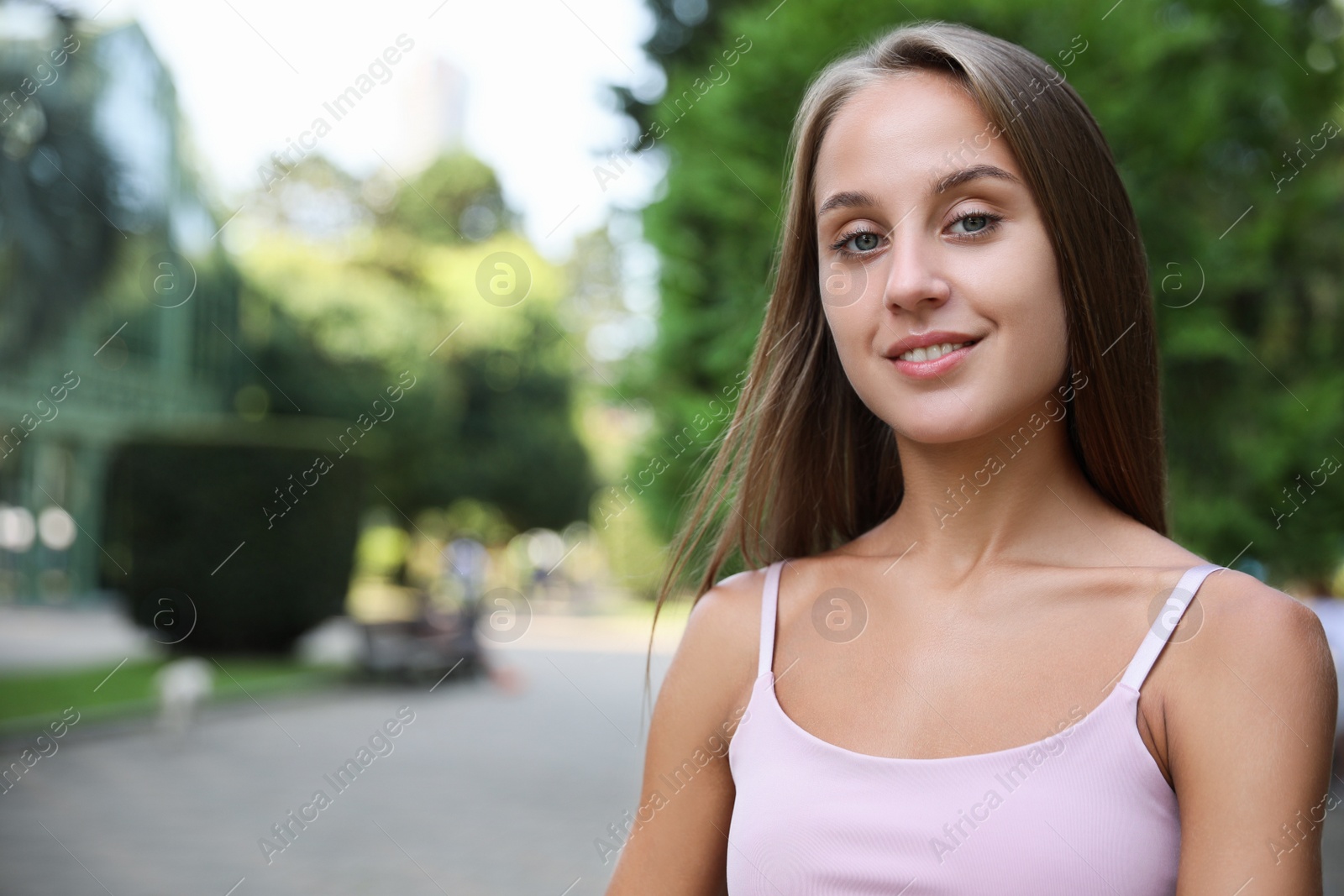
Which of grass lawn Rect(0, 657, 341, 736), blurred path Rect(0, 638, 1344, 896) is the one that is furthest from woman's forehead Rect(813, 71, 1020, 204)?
grass lawn Rect(0, 657, 341, 736)

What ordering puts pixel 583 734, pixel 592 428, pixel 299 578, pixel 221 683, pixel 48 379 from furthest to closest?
pixel 592 428
pixel 48 379
pixel 299 578
pixel 221 683
pixel 583 734

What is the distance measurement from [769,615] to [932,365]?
0.43m

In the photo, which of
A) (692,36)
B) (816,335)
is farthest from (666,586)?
(692,36)

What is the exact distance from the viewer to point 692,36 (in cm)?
645

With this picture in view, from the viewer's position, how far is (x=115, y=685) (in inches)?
577

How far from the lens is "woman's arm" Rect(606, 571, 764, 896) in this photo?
1.61 meters

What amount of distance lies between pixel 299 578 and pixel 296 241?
69.3 feet

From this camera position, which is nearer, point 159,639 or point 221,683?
point 221,683

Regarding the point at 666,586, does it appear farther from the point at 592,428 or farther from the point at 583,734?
the point at 592,428

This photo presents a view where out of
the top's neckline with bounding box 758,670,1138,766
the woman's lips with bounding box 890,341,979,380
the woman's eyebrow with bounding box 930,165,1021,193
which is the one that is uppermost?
the woman's eyebrow with bounding box 930,165,1021,193

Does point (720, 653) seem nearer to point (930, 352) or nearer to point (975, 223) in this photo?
point (930, 352)

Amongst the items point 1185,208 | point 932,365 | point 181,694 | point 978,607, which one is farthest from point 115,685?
point 932,365

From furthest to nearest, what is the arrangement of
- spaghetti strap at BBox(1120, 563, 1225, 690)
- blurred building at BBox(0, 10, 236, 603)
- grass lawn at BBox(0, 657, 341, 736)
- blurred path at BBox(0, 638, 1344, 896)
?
blurred building at BBox(0, 10, 236, 603)
grass lawn at BBox(0, 657, 341, 736)
blurred path at BBox(0, 638, 1344, 896)
spaghetti strap at BBox(1120, 563, 1225, 690)

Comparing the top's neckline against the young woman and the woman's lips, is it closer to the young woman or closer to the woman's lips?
the young woman
